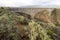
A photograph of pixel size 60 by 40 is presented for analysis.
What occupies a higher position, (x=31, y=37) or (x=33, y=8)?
(x=33, y=8)

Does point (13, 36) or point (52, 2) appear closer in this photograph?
point (13, 36)

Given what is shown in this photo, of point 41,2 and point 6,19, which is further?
point 41,2

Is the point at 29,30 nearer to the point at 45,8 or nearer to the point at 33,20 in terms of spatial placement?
the point at 33,20

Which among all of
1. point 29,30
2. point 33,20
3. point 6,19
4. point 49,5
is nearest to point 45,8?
point 49,5

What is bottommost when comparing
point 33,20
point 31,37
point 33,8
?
point 31,37

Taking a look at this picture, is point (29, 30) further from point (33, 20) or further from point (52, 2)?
point (52, 2)

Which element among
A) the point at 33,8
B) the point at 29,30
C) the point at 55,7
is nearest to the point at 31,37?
the point at 29,30
